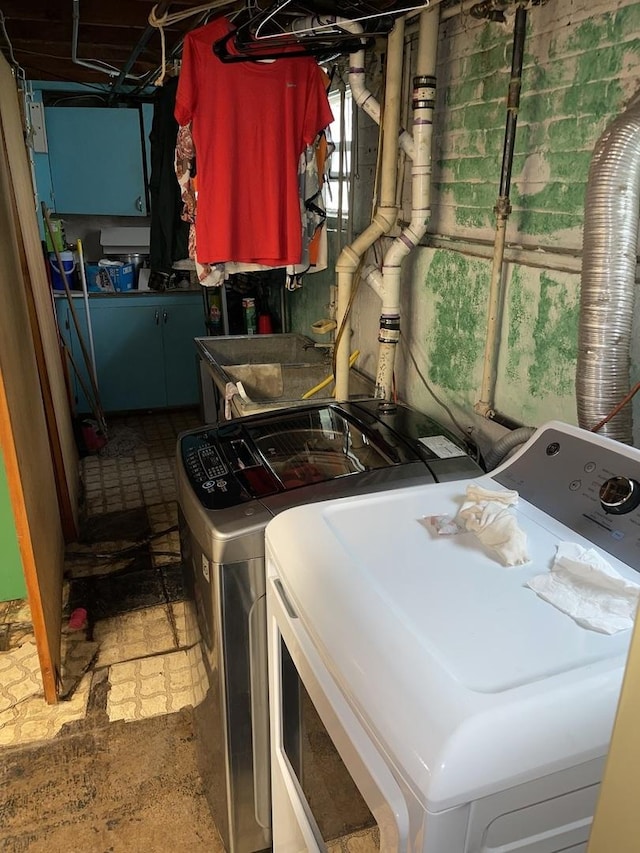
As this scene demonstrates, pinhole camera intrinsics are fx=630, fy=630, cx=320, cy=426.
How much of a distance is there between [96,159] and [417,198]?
3129 mm

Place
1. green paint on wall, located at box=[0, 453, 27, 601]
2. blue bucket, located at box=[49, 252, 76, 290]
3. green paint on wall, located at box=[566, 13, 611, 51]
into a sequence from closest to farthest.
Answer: green paint on wall, located at box=[566, 13, 611, 51] → green paint on wall, located at box=[0, 453, 27, 601] → blue bucket, located at box=[49, 252, 76, 290]

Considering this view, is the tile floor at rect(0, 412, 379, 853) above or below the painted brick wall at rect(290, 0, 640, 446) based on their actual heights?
below

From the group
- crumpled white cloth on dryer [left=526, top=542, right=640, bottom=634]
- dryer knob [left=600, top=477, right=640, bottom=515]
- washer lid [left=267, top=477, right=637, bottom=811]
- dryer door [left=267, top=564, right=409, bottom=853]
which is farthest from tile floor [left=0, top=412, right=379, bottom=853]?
dryer knob [left=600, top=477, right=640, bottom=515]

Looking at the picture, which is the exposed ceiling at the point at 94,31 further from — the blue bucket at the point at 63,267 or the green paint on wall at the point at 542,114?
the blue bucket at the point at 63,267

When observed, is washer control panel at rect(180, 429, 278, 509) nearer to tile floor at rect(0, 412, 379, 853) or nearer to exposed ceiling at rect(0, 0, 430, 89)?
tile floor at rect(0, 412, 379, 853)

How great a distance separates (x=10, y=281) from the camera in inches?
86.0

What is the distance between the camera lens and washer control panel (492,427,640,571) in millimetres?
996

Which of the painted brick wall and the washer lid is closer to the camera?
the washer lid

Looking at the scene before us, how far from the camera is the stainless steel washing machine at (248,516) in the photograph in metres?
1.30

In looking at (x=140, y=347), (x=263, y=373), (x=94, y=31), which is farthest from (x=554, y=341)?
(x=140, y=347)

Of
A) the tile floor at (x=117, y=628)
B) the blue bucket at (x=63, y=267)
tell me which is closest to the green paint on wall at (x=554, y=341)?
the tile floor at (x=117, y=628)

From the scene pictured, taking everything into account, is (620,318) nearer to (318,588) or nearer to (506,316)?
(506,316)

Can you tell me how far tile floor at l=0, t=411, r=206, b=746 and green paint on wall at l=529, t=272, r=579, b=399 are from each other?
108 cm

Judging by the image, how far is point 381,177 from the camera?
2014 millimetres
